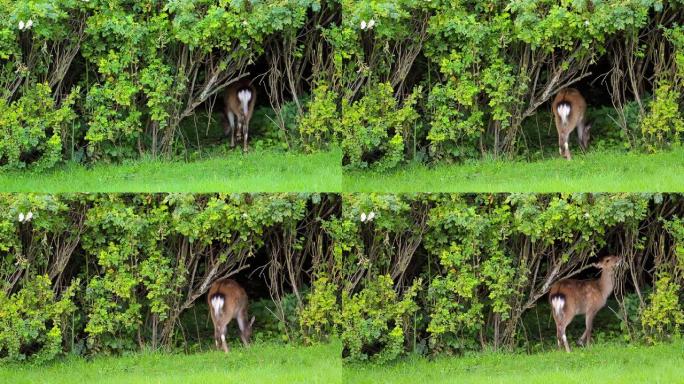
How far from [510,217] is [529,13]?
1.45m

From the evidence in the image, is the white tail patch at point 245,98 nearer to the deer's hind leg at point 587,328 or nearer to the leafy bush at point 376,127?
the leafy bush at point 376,127

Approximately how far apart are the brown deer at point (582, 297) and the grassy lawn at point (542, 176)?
23.7 inches

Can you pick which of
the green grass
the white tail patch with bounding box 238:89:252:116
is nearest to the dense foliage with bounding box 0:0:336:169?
the white tail patch with bounding box 238:89:252:116

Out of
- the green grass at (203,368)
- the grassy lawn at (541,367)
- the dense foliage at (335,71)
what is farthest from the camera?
the dense foliage at (335,71)

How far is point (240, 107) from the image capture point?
7.11 meters

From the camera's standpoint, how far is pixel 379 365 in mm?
6766

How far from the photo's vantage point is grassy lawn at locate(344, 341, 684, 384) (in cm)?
642

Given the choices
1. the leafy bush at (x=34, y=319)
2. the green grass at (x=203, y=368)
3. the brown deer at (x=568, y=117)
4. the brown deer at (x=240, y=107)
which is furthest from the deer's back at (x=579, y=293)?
the leafy bush at (x=34, y=319)

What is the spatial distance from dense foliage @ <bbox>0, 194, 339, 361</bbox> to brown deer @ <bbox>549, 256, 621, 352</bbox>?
1651 mm

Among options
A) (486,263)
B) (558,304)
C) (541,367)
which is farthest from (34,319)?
(558,304)

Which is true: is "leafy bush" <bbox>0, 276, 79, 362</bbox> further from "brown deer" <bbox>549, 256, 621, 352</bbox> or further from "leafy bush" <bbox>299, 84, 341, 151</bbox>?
"brown deer" <bbox>549, 256, 621, 352</bbox>

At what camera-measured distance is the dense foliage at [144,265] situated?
6.70 m

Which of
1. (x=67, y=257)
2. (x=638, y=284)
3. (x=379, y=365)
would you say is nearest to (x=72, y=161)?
(x=67, y=257)

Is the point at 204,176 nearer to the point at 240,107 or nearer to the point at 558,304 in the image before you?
the point at 240,107
